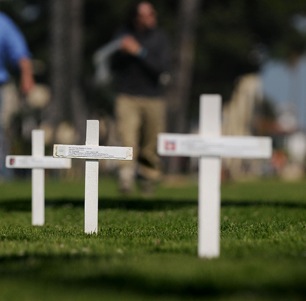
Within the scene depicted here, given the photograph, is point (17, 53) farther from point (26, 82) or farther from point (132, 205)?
point (132, 205)

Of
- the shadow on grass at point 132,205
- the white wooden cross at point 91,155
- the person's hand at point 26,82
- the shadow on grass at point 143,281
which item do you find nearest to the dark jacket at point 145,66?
the shadow on grass at point 132,205

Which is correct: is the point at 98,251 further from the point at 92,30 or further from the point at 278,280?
the point at 92,30

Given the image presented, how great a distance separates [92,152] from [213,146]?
214cm

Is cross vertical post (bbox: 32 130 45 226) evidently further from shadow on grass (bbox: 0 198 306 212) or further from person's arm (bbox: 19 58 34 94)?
shadow on grass (bbox: 0 198 306 212)

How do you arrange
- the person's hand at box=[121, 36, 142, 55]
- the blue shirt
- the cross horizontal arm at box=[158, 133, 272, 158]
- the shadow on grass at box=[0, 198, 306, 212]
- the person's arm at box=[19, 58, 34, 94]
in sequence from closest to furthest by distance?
the cross horizontal arm at box=[158, 133, 272, 158]
the blue shirt
the person's arm at box=[19, 58, 34, 94]
the shadow on grass at box=[0, 198, 306, 212]
the person's hand at box=[121, 36, 142, 55]

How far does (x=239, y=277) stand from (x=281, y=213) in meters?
6.31

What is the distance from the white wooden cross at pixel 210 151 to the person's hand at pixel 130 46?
399 inches

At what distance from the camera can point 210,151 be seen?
22.6ft

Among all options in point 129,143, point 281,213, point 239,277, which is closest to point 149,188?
point 129,143

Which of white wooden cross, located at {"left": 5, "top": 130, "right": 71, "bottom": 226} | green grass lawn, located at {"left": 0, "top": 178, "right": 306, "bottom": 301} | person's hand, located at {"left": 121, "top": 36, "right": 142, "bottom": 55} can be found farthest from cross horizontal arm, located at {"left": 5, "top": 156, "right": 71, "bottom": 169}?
person's hand, located at {"left": 121, "top": 36, "right": 142, "bottom": 55}

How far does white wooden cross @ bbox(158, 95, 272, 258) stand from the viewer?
6.83m

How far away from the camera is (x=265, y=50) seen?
5444 centimetres

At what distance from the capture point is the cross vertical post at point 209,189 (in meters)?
6.90

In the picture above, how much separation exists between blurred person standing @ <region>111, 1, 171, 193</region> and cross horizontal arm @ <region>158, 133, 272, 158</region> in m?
10.1
